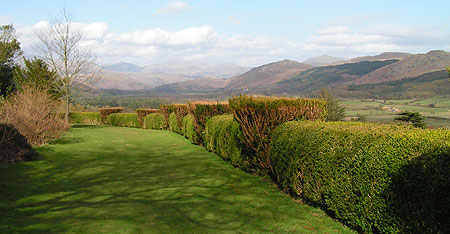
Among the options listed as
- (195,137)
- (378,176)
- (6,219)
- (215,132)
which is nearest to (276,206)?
(378,176)

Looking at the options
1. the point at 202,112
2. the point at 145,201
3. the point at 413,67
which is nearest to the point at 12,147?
the point at 145,201

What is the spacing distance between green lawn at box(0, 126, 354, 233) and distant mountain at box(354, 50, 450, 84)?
148876 millimetres

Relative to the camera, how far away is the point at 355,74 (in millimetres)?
178000

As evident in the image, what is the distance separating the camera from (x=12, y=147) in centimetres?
1129

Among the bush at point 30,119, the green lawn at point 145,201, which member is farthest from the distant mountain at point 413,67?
the green lawn at point 145,201

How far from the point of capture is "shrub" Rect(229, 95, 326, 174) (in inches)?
324

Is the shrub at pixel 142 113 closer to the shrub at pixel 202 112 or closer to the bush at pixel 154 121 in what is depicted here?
the bush at pixel 154 121

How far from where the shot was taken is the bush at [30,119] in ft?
44.7

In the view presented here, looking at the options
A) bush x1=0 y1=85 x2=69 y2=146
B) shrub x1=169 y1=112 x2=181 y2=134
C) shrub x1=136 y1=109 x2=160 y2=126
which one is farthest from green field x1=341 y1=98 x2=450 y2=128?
shrub x1=136 y1=109 x2=160 y2=126

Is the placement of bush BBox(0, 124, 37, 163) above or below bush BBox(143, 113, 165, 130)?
above

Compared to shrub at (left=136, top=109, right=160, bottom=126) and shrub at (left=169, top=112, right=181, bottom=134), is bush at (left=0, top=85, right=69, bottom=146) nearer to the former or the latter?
shrub at (left=169, top=112, right=181, bottom=134)

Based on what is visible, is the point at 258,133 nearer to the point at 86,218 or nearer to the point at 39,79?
the point at 86,218

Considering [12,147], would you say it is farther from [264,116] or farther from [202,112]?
[264,116]

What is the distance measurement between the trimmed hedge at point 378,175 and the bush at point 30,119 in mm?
11861
